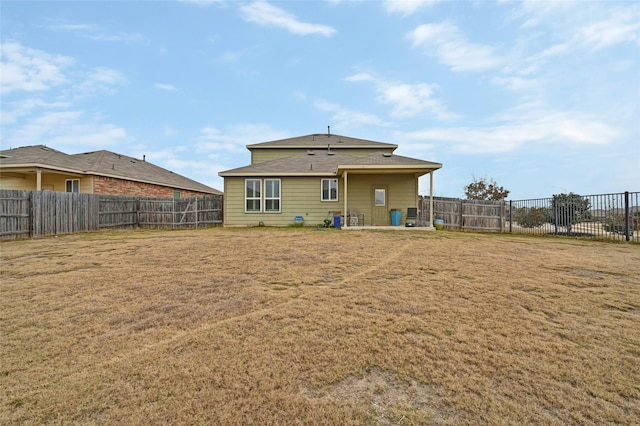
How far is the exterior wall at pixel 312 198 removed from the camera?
14.6 metres

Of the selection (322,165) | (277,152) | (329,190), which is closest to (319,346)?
(329,190)

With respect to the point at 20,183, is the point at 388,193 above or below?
below

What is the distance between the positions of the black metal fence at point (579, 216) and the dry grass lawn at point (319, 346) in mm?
7222

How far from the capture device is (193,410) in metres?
1.85

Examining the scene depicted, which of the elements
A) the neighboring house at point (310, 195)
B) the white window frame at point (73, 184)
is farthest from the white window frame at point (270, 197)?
the white window frame at point (73, 184)

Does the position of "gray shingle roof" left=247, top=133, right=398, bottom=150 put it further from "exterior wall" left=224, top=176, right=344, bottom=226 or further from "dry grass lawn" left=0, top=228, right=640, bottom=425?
"dry grass lawn" left=0, top=228, right=640, bottom=425

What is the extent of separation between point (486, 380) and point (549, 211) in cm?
1469

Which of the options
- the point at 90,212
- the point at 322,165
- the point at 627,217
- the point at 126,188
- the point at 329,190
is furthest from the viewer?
the point at 126,188

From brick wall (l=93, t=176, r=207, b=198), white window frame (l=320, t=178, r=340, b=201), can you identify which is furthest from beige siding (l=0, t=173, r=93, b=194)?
white window frame (l=320, t=178, r=340, b=201)

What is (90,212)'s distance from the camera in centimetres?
1391

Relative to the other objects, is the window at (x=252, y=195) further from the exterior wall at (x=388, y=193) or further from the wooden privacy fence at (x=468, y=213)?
the wooden privacy fence at (x=468, y=213)

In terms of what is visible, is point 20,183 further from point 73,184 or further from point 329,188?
point 329,188

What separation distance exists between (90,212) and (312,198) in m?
11.2

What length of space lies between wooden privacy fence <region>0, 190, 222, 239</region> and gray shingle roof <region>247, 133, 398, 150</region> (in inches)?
Answer: 256
